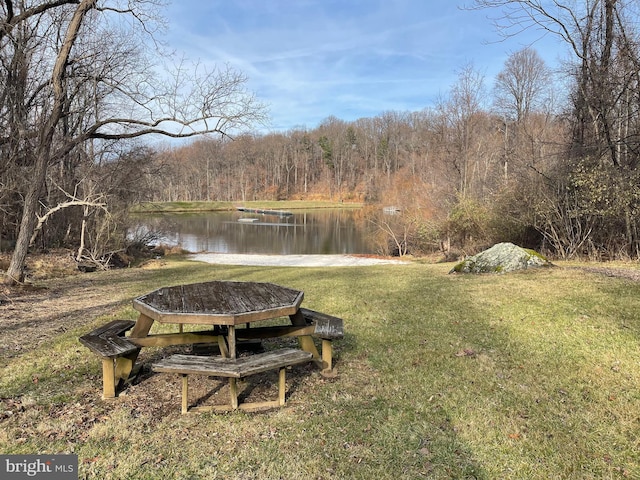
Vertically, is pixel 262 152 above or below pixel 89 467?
above

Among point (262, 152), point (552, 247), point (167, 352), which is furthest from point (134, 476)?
point (262, 152)

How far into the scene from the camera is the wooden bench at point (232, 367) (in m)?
3.24

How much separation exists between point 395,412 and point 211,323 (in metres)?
1.68

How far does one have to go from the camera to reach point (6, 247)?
1530 centimetres

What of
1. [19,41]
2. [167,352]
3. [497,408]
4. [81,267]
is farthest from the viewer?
[81,267]

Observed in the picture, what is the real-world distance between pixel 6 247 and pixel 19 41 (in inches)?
330

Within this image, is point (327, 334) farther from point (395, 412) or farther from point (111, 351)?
point (111, 351)

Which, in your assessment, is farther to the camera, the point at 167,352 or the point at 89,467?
the point at 167,352

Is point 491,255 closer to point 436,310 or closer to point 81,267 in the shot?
point 436,310

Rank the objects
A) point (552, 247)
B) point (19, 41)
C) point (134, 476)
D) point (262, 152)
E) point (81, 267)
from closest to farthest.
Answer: point (134, 476), point (19, 41), point (81, 267), point (552, 247), point (262, 152)

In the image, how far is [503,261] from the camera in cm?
1068

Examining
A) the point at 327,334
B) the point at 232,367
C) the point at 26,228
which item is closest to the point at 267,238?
the point at 26,228

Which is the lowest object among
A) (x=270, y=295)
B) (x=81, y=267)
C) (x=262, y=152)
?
(x=81, y=267)

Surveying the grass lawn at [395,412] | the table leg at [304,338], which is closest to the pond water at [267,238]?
the grass lawn at [395,412]
